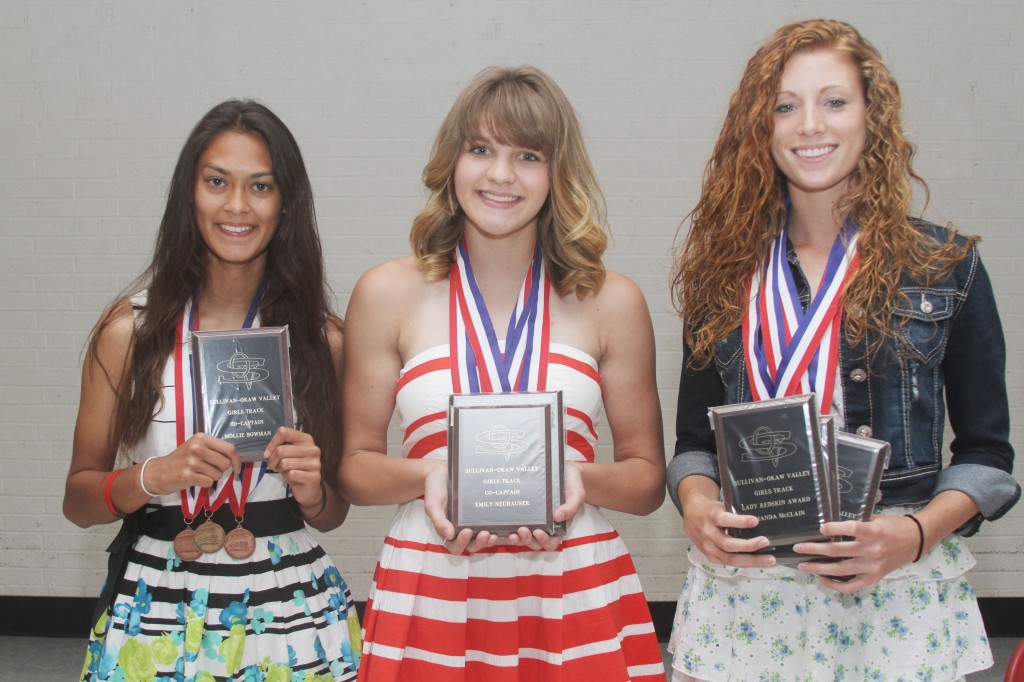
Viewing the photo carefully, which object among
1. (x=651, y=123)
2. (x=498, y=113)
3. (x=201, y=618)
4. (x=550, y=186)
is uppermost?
(x=651, y=123)

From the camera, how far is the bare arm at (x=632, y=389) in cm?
209

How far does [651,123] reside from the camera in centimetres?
457

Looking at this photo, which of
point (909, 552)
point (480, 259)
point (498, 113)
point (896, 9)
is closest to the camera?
point (909, 552)

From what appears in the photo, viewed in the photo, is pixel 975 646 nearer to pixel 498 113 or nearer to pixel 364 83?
pixel 498 113

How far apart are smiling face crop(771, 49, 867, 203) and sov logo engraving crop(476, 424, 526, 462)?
2.55ft

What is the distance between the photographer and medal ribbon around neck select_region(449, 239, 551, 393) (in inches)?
77.8

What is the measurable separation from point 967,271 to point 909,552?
1.80 ft

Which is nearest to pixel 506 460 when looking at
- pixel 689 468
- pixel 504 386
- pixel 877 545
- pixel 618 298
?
pixel 504 386

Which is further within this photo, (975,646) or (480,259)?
(480,259)

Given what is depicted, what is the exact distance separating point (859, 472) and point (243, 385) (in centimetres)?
123

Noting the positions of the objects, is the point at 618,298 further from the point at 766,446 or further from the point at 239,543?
the point at 239,543

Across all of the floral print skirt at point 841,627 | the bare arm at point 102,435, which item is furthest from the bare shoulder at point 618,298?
the bare arm at point 102,435

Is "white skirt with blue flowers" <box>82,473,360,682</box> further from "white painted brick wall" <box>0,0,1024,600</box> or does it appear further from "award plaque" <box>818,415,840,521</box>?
"white painted brick wall" <box>0,0,1024,600</box>

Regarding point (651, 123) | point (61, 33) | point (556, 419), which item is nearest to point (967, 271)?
point (556, 419)
